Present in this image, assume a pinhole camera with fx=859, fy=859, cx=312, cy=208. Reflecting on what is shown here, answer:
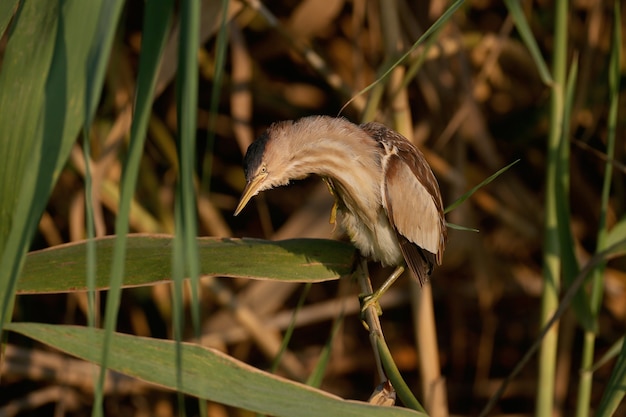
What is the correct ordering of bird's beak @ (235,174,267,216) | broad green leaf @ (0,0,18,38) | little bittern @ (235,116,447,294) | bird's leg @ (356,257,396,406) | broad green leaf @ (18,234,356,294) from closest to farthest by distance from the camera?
broad green leaf @ (0,0,18,38), bird's leg @ (356,257,396,406), broad green leaf @ (18,234,356,294), bird's beak @ (235,174,267,216), little bittern @ (235,116,447,294)

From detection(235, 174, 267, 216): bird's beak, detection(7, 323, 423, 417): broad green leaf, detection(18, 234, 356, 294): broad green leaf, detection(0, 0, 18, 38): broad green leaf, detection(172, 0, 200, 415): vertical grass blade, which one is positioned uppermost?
detection(0, 0, 18, 38): broad green leaf

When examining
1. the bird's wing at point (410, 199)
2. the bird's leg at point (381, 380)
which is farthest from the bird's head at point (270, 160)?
the bird's leg at point (381, 380)

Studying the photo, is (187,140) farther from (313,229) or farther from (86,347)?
(313,229)

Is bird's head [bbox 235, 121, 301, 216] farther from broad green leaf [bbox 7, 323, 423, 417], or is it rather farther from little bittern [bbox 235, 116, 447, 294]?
broad green leaf [bbox 7, 323, 423, 417]

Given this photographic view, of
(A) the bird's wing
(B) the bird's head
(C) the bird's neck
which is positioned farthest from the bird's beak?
(A) the bird's wing

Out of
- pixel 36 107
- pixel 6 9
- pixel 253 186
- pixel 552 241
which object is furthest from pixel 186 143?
pixel 552 241

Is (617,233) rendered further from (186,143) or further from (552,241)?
(186,143)
